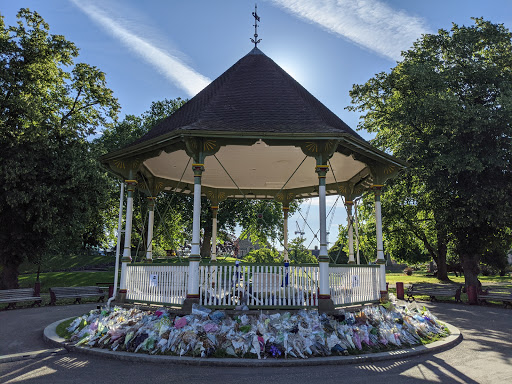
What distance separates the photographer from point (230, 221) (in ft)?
102

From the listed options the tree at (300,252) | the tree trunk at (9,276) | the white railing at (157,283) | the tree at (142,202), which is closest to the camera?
the white railing at (157,283)

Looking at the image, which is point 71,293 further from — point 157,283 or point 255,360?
point 255,360

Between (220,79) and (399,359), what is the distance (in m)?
9.04

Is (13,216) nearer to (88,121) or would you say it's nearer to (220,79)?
(88,121)

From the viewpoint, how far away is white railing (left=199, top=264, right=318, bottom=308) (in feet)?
26.1

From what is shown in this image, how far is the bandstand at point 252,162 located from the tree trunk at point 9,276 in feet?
35.7

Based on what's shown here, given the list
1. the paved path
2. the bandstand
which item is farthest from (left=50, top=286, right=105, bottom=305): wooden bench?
the paved path

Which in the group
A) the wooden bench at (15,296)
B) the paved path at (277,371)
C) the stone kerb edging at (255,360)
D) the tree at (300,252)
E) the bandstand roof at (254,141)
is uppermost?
the bandstand roof at (254,141)

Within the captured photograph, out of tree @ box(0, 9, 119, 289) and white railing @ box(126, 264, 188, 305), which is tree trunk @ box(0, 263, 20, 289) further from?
white railing @ box(126, 264, 188, 305)

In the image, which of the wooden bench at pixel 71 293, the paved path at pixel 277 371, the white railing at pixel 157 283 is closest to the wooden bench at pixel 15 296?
the wooden bench at pixel 71 293

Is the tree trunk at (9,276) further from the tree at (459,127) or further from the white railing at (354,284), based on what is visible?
the tree at (459,127)

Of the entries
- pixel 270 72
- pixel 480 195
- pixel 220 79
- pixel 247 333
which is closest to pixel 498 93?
pixel 480 195

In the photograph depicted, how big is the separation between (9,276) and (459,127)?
22637mm

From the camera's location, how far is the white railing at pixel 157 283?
8.29m
